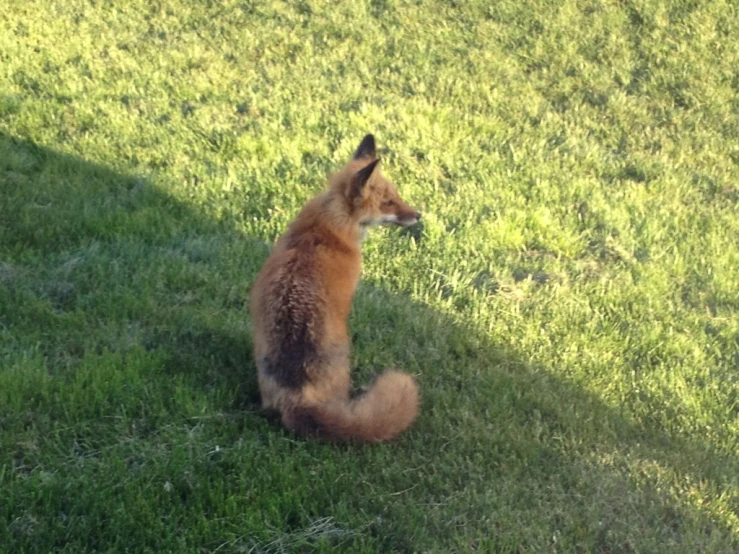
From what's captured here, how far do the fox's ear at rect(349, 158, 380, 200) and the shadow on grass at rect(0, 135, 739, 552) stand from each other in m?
1.01

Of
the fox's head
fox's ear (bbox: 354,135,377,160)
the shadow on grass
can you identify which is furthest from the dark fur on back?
fox's ear (bbox: 354,135,377,160)

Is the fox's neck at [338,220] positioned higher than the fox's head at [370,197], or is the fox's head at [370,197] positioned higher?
the fox's head at [370,197]

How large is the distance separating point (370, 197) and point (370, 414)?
170 cm

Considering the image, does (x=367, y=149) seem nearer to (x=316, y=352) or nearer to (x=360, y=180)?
(x=360, y=180)

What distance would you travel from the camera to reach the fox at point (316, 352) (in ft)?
14.8

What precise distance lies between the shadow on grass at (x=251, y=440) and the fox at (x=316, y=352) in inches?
5.8

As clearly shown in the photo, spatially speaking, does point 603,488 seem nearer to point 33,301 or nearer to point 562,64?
point 33,301

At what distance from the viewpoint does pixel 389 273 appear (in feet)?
22.6

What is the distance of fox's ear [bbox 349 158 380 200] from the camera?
5.32 m

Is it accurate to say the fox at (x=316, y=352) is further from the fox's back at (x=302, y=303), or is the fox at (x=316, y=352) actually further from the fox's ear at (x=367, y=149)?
the fox's ear at (x=367, y=149)

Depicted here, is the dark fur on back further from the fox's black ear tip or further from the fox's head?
the fox's black ear tip

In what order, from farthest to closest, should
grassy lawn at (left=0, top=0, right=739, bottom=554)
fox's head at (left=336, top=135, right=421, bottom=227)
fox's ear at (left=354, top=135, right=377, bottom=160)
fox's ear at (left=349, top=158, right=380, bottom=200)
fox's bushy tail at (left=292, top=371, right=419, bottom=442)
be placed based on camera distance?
1. fox's ear at (left=354, top=135, right=377, bottom=160)
2. fox's head at (left=336, top=135, right=421, bottom=227)
3. fox's ear at (left=349, top=158, right=380, bottom=200)
4. fox's bushy tail at (left=292, top=371, right=419, bottom=442)
5. grassy lawn at (left=0, top=0, right=739, bottom=554)

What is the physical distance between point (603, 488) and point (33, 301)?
3872mm

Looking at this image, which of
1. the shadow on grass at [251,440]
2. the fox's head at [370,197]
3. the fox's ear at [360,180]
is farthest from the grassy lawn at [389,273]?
the fox's ear at [360,180]
